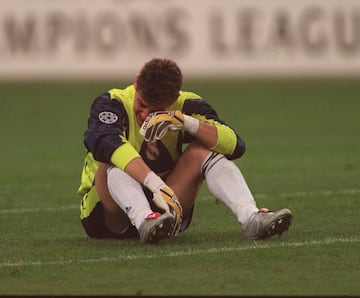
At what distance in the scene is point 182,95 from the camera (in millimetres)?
8844

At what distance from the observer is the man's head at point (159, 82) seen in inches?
329

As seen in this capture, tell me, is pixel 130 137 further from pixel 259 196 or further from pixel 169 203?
pixel 259 196

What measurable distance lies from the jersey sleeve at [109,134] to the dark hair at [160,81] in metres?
0.29

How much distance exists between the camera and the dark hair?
27.5 feet

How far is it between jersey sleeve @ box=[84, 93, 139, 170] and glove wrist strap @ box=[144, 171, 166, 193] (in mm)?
161

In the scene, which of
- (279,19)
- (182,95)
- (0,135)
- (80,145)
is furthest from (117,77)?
(182,95)

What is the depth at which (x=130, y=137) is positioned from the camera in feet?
28.7

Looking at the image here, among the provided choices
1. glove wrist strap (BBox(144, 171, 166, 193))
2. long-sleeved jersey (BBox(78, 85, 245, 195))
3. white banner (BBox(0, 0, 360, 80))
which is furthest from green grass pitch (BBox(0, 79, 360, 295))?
white banner (BBox(0, 0, 360, 80))

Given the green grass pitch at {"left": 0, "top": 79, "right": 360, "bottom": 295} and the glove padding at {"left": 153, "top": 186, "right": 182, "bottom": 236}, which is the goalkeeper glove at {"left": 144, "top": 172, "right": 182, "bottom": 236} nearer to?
the glove padding at {"left": 153, "top": 186, "right": 182, "bottom": 236}

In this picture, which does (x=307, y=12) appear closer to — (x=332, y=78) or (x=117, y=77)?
(x=332, y=78)

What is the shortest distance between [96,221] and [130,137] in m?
0.61

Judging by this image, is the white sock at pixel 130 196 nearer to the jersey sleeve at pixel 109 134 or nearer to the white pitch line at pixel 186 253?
the jersey sleeve at pixel 109 134

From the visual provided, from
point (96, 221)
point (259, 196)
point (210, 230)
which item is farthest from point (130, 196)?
point (259, 196)

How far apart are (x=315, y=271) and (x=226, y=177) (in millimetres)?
1074
